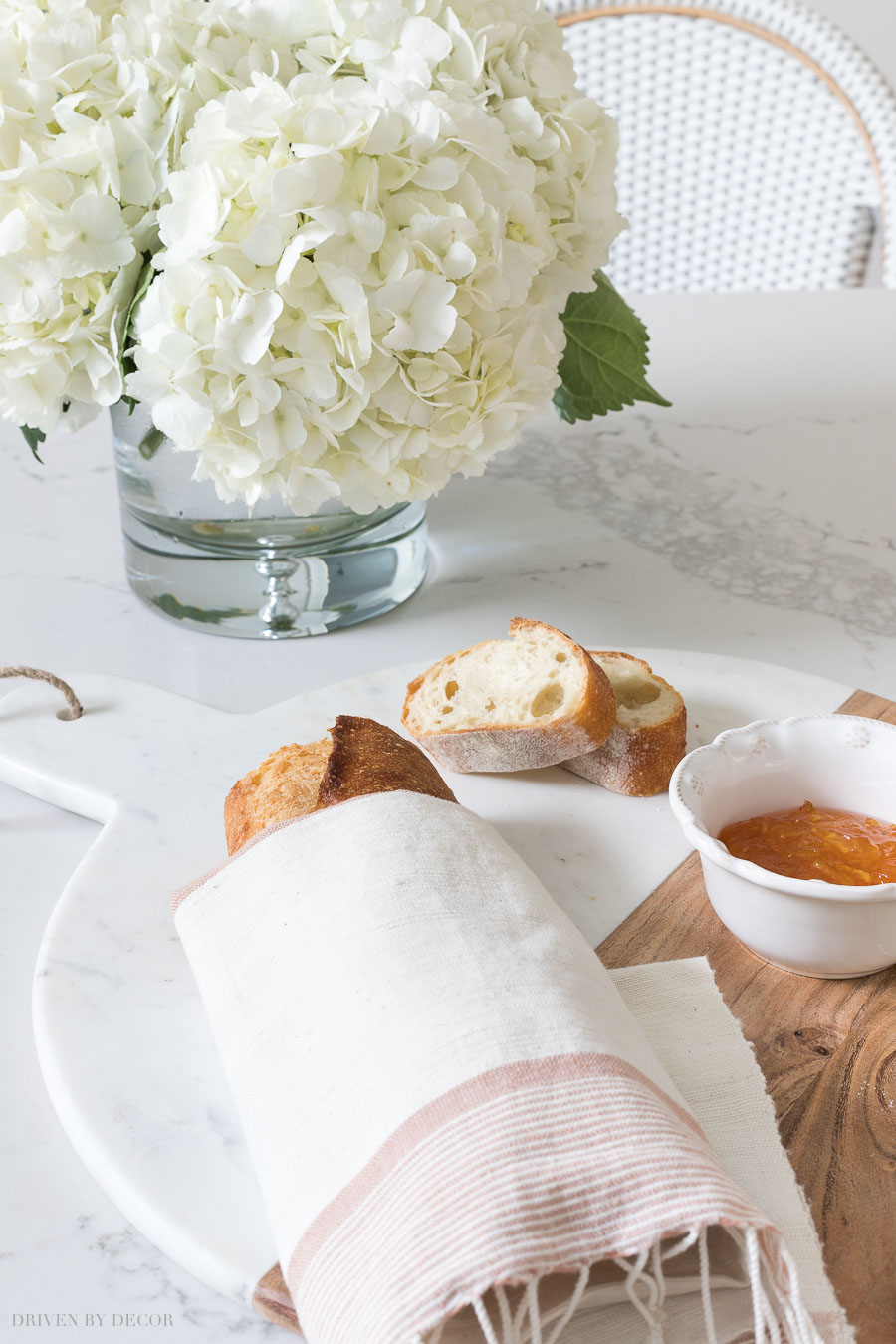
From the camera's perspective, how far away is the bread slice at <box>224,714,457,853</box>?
37.2 inches

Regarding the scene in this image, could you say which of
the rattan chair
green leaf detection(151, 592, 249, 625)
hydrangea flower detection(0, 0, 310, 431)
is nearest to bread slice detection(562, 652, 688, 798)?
green leaf detection(151, 592, 249, 625)

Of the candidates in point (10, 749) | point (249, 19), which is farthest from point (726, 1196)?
point (249, 19)

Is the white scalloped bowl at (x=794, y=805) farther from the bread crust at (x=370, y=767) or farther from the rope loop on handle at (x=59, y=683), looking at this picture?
the rope loop on handle at (x=59, y=683)

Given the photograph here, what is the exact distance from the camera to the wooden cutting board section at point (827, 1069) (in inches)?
28.2

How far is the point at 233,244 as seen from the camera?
0.93 meters

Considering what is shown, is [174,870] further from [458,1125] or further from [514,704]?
[458,1125]

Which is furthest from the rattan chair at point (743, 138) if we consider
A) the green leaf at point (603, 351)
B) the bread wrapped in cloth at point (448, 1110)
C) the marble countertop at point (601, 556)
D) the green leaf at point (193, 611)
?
the bread wrapped in cloth at point (448, 1110)

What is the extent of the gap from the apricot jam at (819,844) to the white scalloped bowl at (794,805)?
2 cm

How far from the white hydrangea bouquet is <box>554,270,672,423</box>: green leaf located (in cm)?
20

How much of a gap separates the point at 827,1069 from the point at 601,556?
79cm

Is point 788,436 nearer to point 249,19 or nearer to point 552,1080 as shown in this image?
point 249,19

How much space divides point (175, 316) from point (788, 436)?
105 cm

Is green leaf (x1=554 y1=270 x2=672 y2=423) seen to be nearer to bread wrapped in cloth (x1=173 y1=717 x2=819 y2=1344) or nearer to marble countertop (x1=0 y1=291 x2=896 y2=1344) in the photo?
marble countertop (x1=0 y1=291 x2=896 y2=1344)

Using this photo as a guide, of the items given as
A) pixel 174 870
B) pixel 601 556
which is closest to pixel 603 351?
pixel 601 556
